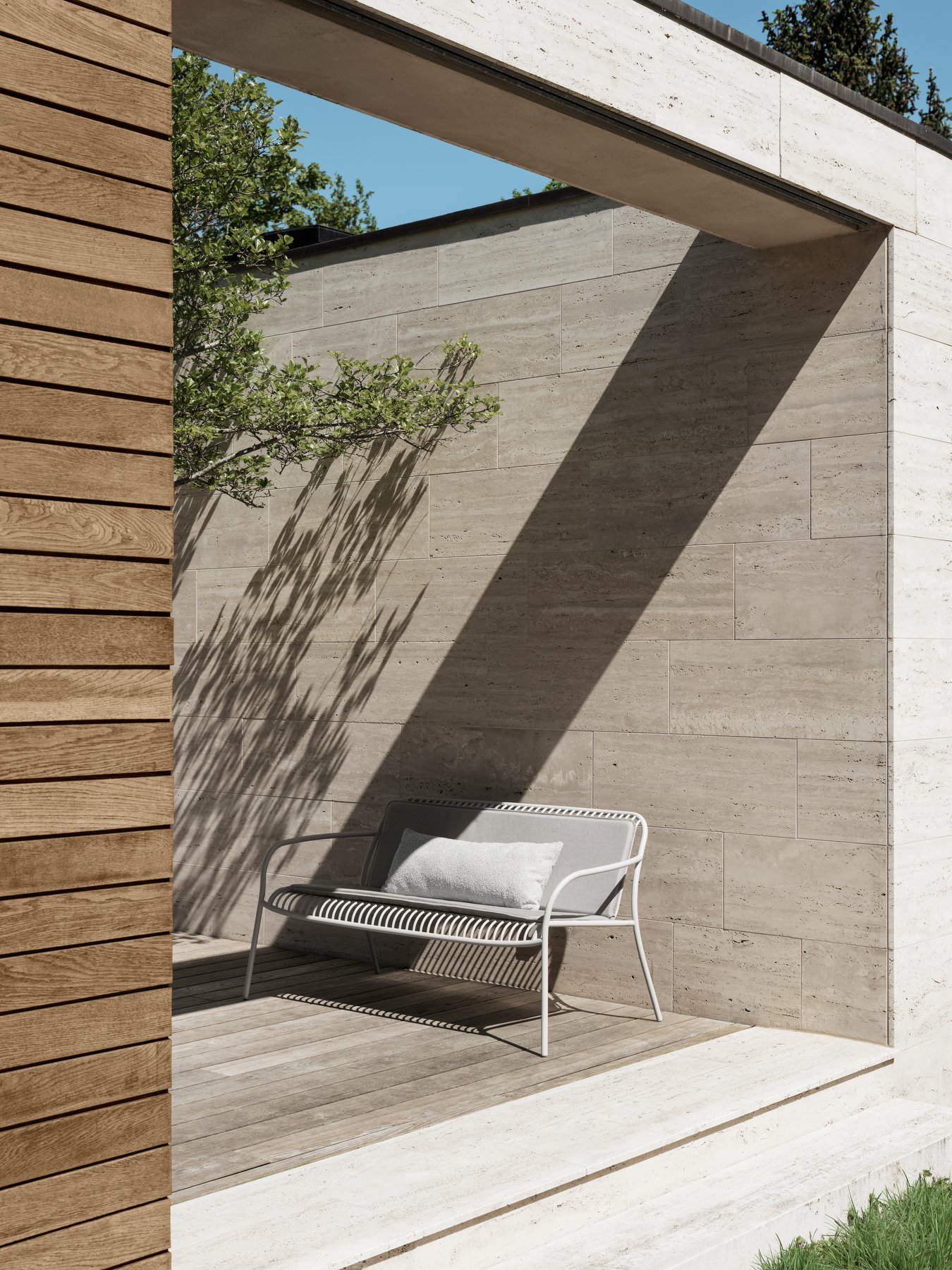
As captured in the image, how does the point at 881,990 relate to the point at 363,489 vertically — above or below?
below

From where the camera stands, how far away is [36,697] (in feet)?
7.46

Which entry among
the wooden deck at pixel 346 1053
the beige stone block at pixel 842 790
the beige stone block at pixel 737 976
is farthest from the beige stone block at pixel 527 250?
the wooden deck at pixel 346 1053

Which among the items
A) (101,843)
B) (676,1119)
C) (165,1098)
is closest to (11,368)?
(101,843)

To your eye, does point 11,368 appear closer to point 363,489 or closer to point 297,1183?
point 297,1183

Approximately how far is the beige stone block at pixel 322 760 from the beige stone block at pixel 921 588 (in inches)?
99.8

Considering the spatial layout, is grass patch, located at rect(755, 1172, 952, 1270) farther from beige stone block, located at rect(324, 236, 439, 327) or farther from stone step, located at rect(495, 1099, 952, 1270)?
beige stone block, located at rect(324, 236, 439, 327)

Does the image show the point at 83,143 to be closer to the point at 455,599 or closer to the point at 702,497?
the point at 702,497

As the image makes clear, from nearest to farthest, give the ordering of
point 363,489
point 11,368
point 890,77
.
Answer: point 11,368 → point 363,489 → point 890,77

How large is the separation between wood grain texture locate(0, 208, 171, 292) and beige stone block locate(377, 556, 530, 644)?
3.72 metres

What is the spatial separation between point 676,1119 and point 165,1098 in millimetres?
2130

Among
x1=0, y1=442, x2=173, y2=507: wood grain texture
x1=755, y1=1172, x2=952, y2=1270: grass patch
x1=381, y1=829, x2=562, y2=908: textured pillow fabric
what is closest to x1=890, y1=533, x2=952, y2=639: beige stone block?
x1=381, y1=829, x2=562, y2=908: textured pillow fabric

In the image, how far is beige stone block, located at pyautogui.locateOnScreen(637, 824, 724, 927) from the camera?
18.0 feet

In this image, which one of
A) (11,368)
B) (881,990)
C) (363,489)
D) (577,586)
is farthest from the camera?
(363,489)

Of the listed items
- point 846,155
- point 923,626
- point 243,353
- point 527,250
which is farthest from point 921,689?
point 243,353
